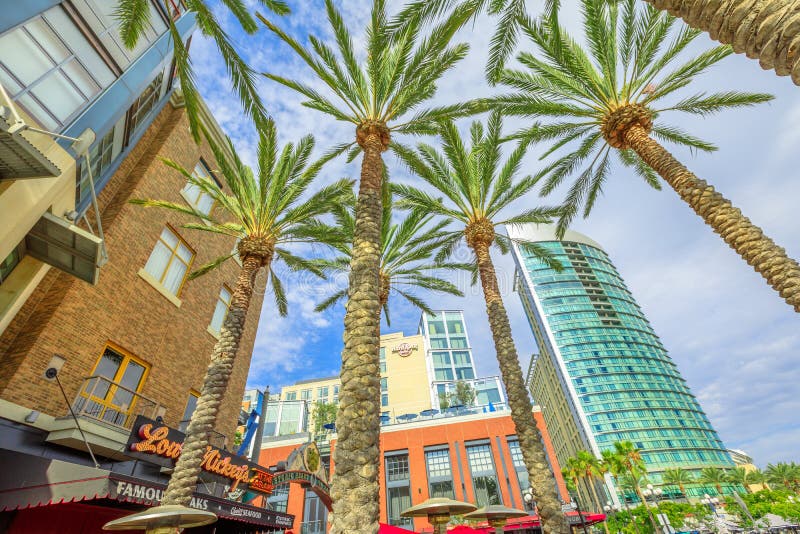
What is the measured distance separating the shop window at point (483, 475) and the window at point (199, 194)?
2853 centimetres

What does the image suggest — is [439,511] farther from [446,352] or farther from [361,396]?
[446,352]

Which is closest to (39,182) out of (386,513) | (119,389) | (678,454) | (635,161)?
(119,389)

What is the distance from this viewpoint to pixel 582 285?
106188 millimetres

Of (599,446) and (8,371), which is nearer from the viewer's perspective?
(8,371)

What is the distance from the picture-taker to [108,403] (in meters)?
10.9

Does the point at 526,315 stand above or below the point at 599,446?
above

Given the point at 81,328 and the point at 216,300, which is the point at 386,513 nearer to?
the point at 216,300

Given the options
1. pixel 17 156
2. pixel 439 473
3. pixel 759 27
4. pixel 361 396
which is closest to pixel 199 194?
pixel 17 156

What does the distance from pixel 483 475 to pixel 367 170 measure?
100 feet

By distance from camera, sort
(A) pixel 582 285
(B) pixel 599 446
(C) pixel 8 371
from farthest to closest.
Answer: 1. (A) pixel 582 285
2. (B) pixel 599 446
3. (C) pixel 8 371

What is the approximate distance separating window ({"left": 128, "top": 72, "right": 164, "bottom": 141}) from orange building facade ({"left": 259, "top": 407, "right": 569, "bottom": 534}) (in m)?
30.7

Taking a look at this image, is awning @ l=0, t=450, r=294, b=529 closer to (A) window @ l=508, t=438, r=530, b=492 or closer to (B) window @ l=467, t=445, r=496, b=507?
(B) window @ l=467, t=445, r=496, b=507

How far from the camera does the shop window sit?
2991 cm

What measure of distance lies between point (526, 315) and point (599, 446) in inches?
1664
